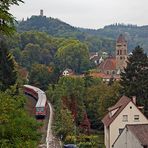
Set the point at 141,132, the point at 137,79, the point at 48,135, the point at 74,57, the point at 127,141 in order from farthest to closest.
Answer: the point at 74,57
the point at 137,79
the point at 48,135
the point at 127,141
the point at 141,132

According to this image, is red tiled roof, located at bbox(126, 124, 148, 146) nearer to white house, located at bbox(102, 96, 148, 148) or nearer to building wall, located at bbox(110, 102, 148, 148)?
white house, located at bbox(102, 96, 148, 148)

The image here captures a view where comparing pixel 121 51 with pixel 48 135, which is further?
pixel 121 51

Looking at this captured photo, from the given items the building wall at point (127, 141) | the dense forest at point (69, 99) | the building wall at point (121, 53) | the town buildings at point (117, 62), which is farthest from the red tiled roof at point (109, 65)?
the building wall at point (127, 141)

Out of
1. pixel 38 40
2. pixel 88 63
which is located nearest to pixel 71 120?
pixel 88 63

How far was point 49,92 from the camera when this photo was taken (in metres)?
77.9

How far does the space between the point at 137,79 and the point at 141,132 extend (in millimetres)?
17797

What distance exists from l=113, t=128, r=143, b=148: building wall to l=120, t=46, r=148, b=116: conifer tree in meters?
11.4

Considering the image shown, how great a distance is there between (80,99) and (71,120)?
465 inches

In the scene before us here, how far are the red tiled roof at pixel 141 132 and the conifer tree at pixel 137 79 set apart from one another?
12989 mm

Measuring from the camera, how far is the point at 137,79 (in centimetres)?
5725

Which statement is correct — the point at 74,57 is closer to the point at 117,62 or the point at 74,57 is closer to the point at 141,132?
the point at 117,62

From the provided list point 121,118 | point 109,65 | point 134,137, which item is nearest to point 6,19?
point 134,137

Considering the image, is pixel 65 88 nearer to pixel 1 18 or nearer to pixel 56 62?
pixel 1 18

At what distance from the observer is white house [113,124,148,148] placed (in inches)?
1535
